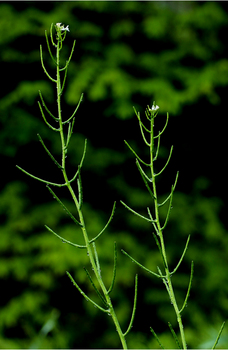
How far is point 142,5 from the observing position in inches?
117

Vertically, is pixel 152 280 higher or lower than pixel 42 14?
lower

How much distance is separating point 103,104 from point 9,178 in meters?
0.91

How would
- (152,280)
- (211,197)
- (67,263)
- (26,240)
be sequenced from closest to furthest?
(67,263) < (26,240) < (152,280) < (211,197)

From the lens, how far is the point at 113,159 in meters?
2.82

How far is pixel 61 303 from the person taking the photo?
9.09 feet

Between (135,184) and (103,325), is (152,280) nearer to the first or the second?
(103,325)

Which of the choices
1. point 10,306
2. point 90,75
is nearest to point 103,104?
point 90,75

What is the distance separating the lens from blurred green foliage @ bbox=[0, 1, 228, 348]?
2.58 metres

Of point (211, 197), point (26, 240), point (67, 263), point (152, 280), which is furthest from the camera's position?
point (211, 197)

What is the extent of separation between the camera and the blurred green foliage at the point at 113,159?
2.58m

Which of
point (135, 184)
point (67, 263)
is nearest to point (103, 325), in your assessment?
point (67, 263)

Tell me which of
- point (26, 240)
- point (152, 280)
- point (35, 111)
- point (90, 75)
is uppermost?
point (90, 75)

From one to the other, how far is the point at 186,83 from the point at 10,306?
2.01 metres

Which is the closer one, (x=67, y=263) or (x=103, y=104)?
(x=67, y=263)
